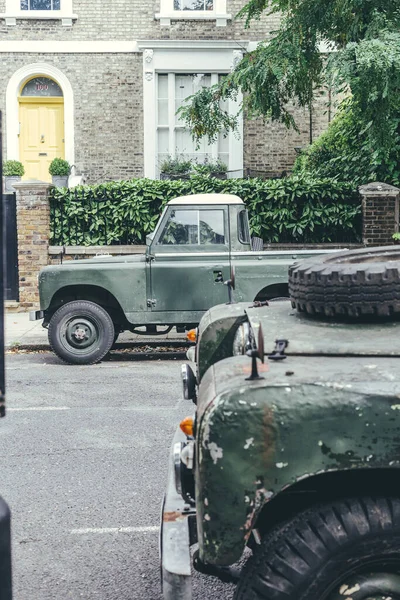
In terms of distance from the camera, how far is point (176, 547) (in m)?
2.87

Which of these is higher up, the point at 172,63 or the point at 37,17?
the point at 37,17

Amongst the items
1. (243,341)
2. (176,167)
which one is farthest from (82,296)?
(176,167)

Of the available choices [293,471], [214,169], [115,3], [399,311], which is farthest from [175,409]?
[115,3]

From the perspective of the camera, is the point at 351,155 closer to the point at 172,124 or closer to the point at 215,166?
the point at 215,166

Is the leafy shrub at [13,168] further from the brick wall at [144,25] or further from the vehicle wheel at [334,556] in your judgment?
the vehicle wheel at [334,556]

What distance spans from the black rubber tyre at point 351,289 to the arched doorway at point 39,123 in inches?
683

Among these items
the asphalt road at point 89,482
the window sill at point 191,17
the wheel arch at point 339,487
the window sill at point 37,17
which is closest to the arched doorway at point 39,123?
the window sill at point 37,17

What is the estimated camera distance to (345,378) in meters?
2.57

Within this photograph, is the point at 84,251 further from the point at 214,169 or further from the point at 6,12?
the point at 6,12

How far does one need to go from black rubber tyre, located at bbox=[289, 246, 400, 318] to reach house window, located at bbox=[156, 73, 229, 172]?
1690 centimetres

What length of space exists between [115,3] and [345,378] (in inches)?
741

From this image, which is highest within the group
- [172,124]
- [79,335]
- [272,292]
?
[172,124]

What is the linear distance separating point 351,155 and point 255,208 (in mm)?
2374

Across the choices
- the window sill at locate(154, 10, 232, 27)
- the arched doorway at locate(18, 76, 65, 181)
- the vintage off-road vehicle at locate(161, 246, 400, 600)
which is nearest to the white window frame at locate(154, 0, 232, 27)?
the window sill at locate(154, 10, 232, 27)
